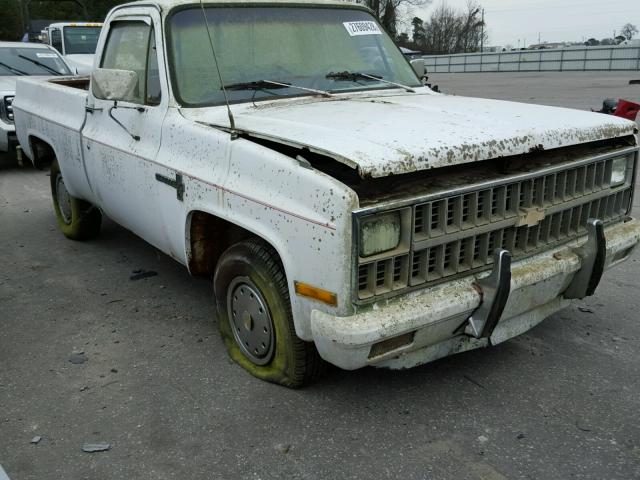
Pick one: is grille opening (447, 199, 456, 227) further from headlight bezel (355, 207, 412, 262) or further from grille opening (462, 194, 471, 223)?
headlight bezel (355, 207, 412, 262)

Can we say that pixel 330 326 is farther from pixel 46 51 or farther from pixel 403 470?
pixel 46 51

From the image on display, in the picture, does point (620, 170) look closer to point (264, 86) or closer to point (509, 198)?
point (509, 198)

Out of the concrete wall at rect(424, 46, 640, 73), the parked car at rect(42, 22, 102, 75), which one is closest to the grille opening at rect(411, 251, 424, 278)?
the parked car at rect(42, 22, 102, 75)

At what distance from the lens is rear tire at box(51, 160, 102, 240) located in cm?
581

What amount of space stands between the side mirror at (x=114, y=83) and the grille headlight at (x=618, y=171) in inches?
112

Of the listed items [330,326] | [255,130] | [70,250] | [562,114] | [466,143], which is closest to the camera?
[330,326]

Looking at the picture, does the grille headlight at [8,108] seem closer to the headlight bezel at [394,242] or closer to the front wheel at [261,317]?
the front wheel at [261,317]

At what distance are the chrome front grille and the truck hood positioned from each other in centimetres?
16

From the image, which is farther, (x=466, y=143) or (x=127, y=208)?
(x=127, y=208)

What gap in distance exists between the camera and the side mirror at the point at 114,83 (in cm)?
378

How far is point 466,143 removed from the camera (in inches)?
115

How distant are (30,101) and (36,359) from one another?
3.21 metres

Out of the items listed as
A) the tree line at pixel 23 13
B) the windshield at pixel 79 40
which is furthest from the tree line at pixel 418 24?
the windshield at pixel 79 40

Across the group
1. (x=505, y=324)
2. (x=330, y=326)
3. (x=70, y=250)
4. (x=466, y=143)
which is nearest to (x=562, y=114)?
(x=466, y=143)
